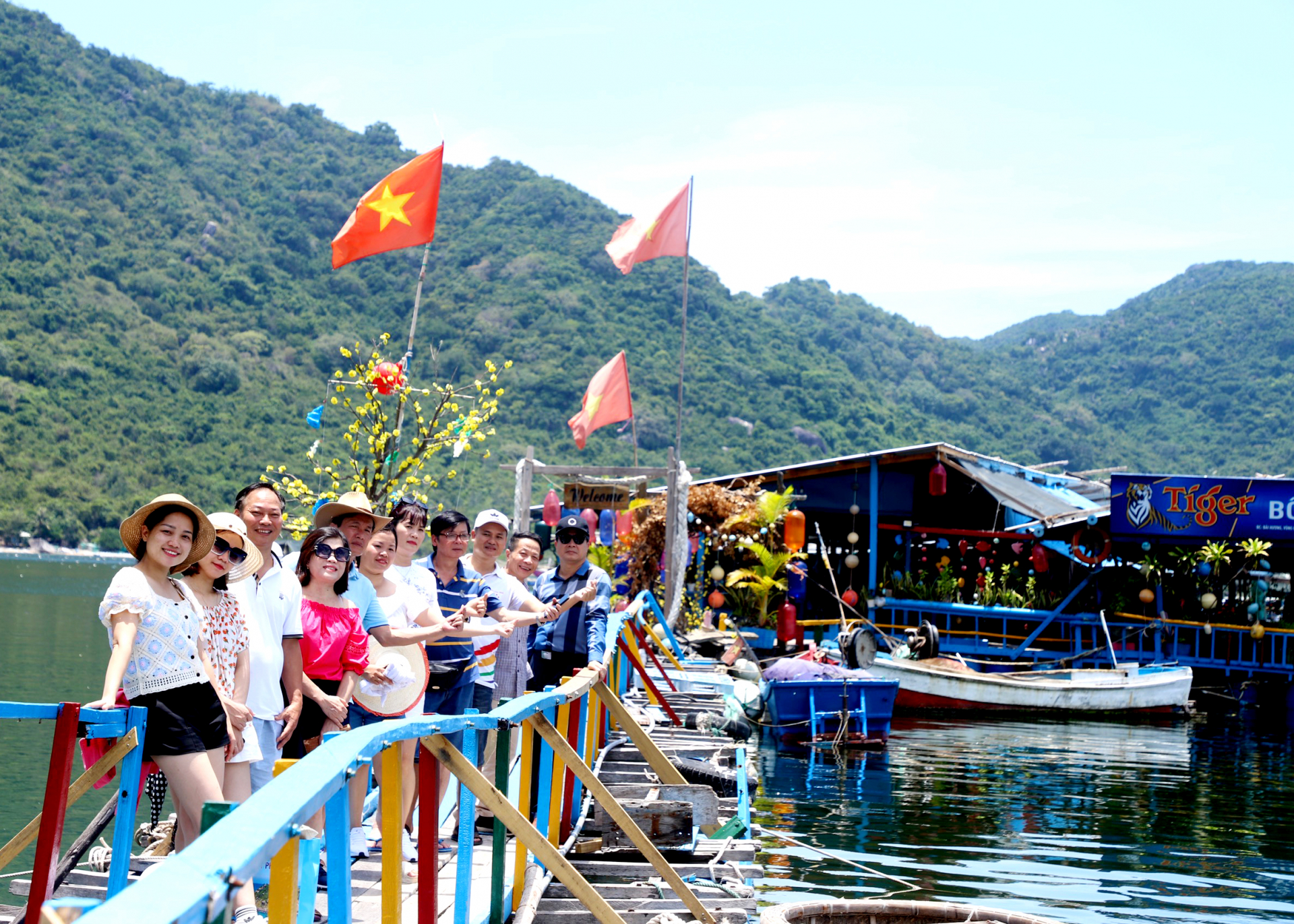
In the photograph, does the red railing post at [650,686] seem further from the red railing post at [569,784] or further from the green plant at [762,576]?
the green plant at [762,576]

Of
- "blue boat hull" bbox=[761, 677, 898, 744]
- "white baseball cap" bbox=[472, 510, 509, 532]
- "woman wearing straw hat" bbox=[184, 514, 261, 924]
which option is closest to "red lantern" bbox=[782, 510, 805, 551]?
"blue boat hull" bbox=[761, 677, 898, 744]

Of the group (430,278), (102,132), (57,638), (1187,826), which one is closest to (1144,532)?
(1187,826)

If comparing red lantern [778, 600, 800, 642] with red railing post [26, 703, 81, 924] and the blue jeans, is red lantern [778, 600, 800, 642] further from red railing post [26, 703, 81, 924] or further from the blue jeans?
red railing post [26, 703, 81, 924]

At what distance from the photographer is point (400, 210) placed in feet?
36.6

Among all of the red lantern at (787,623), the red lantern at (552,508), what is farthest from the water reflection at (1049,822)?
the red lantern at (552,508)

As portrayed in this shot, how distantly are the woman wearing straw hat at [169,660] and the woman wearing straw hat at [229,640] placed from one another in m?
0.10

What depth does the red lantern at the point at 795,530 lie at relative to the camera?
20594 mm

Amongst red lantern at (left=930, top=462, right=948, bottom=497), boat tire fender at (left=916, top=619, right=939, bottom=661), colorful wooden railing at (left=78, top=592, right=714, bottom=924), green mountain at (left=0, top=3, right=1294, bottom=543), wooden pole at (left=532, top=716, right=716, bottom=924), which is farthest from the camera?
green mountain at (left=0, top=3, right=1294, bottom=543)

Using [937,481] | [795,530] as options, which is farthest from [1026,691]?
[795,530]

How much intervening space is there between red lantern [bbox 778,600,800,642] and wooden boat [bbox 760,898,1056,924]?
575 inches

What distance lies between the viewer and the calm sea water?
8805 millimetres

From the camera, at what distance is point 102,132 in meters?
95.8

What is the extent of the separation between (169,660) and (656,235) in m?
15.6

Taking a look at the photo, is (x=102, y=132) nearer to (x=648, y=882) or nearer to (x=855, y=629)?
(x=855, y=629)
